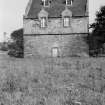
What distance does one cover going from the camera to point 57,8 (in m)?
34.2

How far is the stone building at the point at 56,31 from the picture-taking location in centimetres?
3300

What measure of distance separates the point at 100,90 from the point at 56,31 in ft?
84.6

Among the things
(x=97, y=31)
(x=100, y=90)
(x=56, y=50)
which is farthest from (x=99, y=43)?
(x=100, y=90)

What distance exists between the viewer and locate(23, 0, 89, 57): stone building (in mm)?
33000

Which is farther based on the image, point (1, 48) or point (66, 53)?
point (1, 48)

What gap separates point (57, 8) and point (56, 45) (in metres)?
6.05

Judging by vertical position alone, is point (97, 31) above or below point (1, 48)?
above

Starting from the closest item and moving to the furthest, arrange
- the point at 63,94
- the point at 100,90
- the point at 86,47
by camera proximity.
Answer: the point at 63,94 → the point at 100,90 → the point at 86,47

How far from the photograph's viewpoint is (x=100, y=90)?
799 cm

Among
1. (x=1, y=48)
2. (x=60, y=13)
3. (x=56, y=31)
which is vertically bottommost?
(x=1, y=48)

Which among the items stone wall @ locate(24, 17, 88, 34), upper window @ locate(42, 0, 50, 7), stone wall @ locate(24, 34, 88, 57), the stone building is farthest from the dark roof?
stone wall @ locate(24, 34, 88, 57)

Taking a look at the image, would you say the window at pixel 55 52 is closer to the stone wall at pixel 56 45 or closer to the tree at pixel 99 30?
the stone wall at pixel 56 45

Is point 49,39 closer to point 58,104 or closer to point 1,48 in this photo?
point 58,104

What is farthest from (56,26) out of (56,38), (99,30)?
(99,30)
